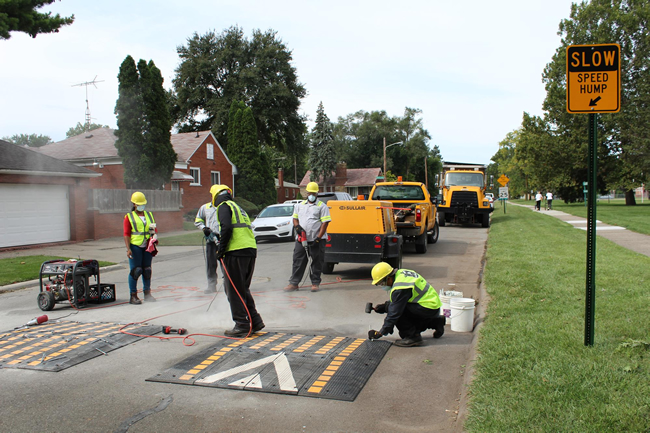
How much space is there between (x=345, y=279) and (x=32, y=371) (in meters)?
6.50

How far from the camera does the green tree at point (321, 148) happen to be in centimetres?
7031

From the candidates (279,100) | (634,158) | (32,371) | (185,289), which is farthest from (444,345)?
(279,100)

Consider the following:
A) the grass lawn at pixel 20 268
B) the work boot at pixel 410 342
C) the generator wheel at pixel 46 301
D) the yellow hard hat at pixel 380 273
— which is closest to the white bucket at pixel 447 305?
the work boot at pixel 410 342

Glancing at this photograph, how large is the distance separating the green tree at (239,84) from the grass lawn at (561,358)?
42.2m

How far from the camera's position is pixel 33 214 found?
17.7 metres

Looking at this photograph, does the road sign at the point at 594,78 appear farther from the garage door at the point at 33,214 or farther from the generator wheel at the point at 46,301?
the garage door at the point at 33,214

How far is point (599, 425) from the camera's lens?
11.0 feet

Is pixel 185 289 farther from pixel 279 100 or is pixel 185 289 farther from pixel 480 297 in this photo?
pixel 279 100

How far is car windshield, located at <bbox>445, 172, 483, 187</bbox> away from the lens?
24.5 meters

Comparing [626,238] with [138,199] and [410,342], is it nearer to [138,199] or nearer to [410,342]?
[410,342]

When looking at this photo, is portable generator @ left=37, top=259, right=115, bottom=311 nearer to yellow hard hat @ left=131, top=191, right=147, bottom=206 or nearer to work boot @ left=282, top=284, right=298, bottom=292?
yellow hard hat @ left=131, top=191, right=147, bottom=206

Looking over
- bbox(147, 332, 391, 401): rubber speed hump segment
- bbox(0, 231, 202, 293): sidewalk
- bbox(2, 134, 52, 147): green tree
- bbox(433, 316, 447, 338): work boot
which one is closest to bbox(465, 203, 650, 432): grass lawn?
bbox(433, 316, 447, 338): work boot

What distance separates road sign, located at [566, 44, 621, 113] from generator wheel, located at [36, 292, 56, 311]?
7607mm

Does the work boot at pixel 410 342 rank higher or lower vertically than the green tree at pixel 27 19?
lower
